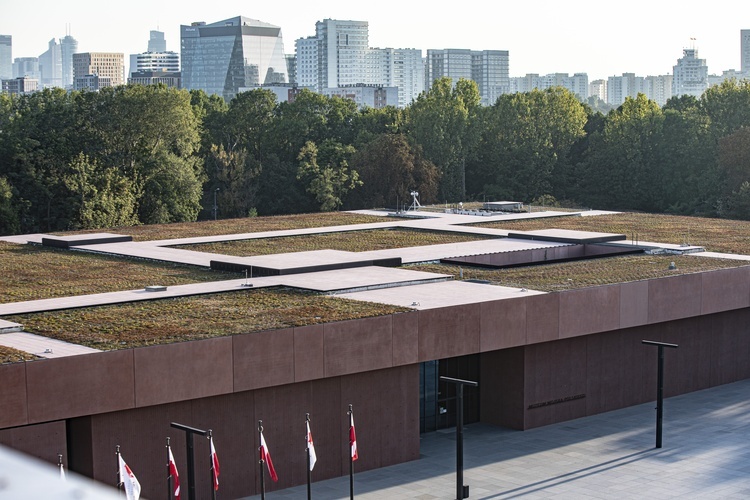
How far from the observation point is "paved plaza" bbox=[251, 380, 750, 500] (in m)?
24.7

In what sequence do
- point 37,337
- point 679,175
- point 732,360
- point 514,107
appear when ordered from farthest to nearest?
point 514,107 < point 679,175 < point 732,360 < point 37,337

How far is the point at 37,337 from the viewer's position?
24203 millimetres

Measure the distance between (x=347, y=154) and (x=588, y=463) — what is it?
62.8m

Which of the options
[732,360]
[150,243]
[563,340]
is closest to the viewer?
[563,340]

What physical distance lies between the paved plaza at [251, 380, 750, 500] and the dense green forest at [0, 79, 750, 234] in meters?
45.7

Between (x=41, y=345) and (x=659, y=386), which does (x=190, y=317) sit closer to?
(x=41, y=345)

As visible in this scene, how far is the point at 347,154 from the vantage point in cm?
8806

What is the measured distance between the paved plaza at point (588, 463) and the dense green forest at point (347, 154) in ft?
150

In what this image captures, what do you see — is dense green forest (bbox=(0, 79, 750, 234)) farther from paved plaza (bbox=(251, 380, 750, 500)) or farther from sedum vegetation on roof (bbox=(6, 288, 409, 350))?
paved plaza (bbox=(251, 380, 750, 500))

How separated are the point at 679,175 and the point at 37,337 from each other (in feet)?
231

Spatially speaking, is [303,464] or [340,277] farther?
[340,277]

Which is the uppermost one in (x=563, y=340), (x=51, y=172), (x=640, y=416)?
(x=51, y=172)

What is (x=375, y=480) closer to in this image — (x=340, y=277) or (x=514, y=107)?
(x=340, y=277)

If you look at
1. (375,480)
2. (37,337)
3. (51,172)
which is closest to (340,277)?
(375,480)
